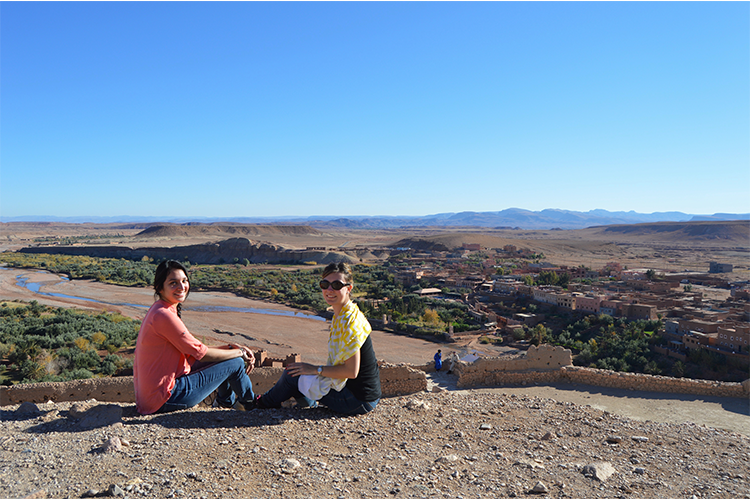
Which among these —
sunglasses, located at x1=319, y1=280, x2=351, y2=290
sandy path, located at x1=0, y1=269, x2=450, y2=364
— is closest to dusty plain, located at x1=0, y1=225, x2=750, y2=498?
sunglasses, located at x1=319, y1=280, x2=351, y2=290

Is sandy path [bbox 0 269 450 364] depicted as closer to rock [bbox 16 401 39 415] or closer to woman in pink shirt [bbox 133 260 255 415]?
rock [bbox 16 401 39 415]

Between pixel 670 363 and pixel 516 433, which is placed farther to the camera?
pixel 670 363

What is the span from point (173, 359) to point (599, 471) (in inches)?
158

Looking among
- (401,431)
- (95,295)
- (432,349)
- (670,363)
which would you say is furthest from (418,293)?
(401,431)

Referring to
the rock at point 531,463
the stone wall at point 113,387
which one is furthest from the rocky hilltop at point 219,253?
the rock at point 531,463

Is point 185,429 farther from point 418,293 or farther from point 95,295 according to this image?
point 95,295

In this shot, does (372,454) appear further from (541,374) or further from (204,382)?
(541,374)

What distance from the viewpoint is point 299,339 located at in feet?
83.3

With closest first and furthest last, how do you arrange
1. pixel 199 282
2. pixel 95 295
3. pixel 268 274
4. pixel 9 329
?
pixel 9 329
pixel 95 295
pixel 199 282
pixel 268 274

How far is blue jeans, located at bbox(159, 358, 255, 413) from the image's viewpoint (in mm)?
4332

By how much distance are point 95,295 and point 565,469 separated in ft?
136

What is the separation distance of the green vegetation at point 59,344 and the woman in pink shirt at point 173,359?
397 inches

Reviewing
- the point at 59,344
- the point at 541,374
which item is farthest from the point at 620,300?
the point at 59,344

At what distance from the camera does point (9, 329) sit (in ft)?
63.6
